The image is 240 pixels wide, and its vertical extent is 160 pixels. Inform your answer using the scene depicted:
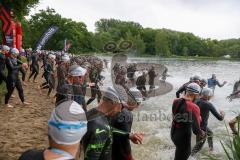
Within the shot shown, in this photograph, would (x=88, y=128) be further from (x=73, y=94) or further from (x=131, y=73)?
(x=131, y=73)

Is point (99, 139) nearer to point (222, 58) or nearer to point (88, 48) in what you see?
point (88, 48)

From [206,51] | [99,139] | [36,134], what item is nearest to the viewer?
[99,139]

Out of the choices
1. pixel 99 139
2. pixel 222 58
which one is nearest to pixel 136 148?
pixel 99 139

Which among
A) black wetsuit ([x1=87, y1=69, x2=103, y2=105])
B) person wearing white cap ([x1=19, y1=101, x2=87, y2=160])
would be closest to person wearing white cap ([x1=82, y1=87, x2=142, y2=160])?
person wearing white cap ([x1=19, y1=101, x2=87, y2=160])

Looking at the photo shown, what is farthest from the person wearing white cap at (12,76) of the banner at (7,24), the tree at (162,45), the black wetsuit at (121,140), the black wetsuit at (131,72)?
the tree at (162,45)

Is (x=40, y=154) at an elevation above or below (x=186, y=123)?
above

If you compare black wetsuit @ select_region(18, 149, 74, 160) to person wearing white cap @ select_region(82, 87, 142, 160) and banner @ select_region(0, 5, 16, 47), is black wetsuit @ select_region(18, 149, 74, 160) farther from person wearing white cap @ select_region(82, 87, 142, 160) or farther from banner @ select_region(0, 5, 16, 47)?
banner @ select_region(0, 5, 16, 47)

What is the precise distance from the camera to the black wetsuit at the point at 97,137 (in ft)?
11.2


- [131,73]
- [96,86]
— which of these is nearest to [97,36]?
[131,73]

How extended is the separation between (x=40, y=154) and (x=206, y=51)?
94.3m

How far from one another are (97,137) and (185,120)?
→ 8.22 ft

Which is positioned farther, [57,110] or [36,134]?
[36,134]

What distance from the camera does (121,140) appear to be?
420cm

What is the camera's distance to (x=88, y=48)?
241 feet
